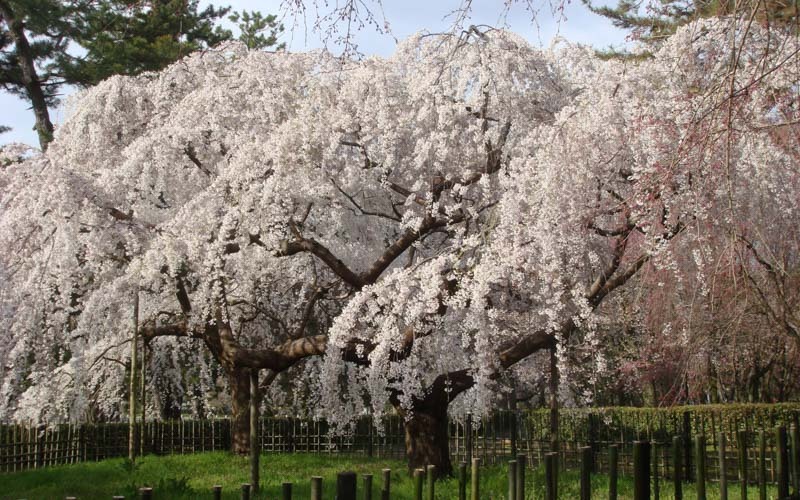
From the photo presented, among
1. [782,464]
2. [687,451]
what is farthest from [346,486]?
[687,451]

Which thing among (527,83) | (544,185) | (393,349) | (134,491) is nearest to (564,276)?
(544,185)

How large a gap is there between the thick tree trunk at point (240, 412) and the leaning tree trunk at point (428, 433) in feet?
16.6

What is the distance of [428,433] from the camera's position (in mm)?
13133

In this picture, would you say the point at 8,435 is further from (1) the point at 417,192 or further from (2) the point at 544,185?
(2) the point at 544,185

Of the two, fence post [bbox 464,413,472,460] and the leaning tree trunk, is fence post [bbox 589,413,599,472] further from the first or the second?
the leaning tree trunk

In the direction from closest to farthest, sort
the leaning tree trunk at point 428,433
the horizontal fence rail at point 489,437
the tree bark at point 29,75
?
the leaning tree trunk at point 428,433 → the horizontal fence rail at point 489,437 → the tree bark at point 29,75

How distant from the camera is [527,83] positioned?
1301cm

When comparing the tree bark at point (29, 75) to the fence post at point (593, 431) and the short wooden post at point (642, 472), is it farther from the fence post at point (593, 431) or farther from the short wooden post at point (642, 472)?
the short wooden post at point (642, 472)

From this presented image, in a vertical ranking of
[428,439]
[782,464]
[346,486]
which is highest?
Answer: [346,486]

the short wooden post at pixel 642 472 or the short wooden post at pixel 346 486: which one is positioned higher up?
the short wooden post at pixel 346 486

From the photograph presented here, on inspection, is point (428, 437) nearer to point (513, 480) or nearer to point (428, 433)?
point (428, 433)

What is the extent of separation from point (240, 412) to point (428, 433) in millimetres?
5852

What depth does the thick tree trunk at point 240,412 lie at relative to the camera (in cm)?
1720

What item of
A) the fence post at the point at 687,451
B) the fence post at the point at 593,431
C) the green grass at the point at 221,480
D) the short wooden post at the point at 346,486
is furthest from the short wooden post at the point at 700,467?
the fence post at the point at 593,431
